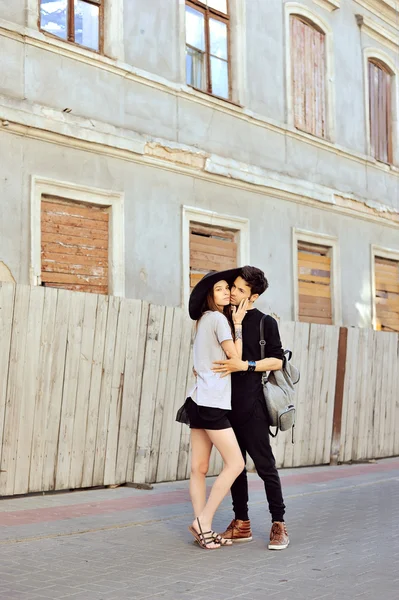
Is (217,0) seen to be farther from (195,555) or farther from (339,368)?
(195,555)

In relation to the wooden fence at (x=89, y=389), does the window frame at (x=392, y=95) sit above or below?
above

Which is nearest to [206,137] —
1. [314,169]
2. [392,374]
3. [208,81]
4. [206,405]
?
[208,81]

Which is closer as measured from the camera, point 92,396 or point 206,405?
point 206,405

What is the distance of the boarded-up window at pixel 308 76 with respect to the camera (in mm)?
16812

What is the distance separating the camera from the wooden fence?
8891mm

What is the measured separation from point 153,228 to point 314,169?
475cm

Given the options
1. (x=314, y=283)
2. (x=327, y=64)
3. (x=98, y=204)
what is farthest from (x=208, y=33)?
(x=314, y=283)

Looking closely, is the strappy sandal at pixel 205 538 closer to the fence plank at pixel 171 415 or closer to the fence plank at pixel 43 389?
the fence plank at pixel 43 389

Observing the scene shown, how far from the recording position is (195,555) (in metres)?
6.37

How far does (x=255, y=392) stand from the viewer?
663 centimetres

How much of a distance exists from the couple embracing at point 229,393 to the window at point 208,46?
815 centimetres

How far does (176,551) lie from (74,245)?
6.15m

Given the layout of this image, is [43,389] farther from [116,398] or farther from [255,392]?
[255,392]

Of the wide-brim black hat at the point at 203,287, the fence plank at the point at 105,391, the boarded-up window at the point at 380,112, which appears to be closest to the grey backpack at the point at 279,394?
the wide-brim black hat at the point at 203,287
